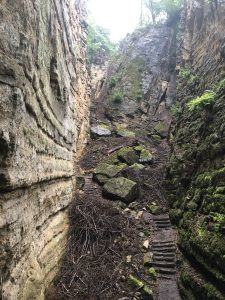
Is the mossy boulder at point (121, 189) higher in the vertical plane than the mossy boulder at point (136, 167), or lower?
lower

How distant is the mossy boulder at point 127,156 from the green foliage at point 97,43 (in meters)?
9.60

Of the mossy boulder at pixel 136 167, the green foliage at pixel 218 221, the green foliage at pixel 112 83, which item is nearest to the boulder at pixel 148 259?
the green foliage at pixel 218 221

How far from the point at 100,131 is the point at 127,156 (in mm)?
3131

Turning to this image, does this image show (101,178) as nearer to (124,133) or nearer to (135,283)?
(135,283)

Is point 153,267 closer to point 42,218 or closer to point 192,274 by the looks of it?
point 192,274

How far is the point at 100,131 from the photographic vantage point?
542 inches

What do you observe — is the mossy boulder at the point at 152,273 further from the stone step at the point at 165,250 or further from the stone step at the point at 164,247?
the stone step at the point at 164,247

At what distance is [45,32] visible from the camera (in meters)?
4.16

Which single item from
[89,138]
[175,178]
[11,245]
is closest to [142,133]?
[89,138]

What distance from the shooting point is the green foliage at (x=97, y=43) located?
19189 millimetres

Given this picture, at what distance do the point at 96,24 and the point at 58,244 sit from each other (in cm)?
2307

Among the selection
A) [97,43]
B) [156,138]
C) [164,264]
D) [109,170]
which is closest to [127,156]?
[109,170]

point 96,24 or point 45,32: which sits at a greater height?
point 96,24

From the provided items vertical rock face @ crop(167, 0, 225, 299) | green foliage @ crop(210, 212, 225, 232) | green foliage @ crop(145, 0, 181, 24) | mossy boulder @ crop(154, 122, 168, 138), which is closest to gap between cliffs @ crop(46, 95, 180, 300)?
vertical rock face @ crop(167, 0, 225, 299)
